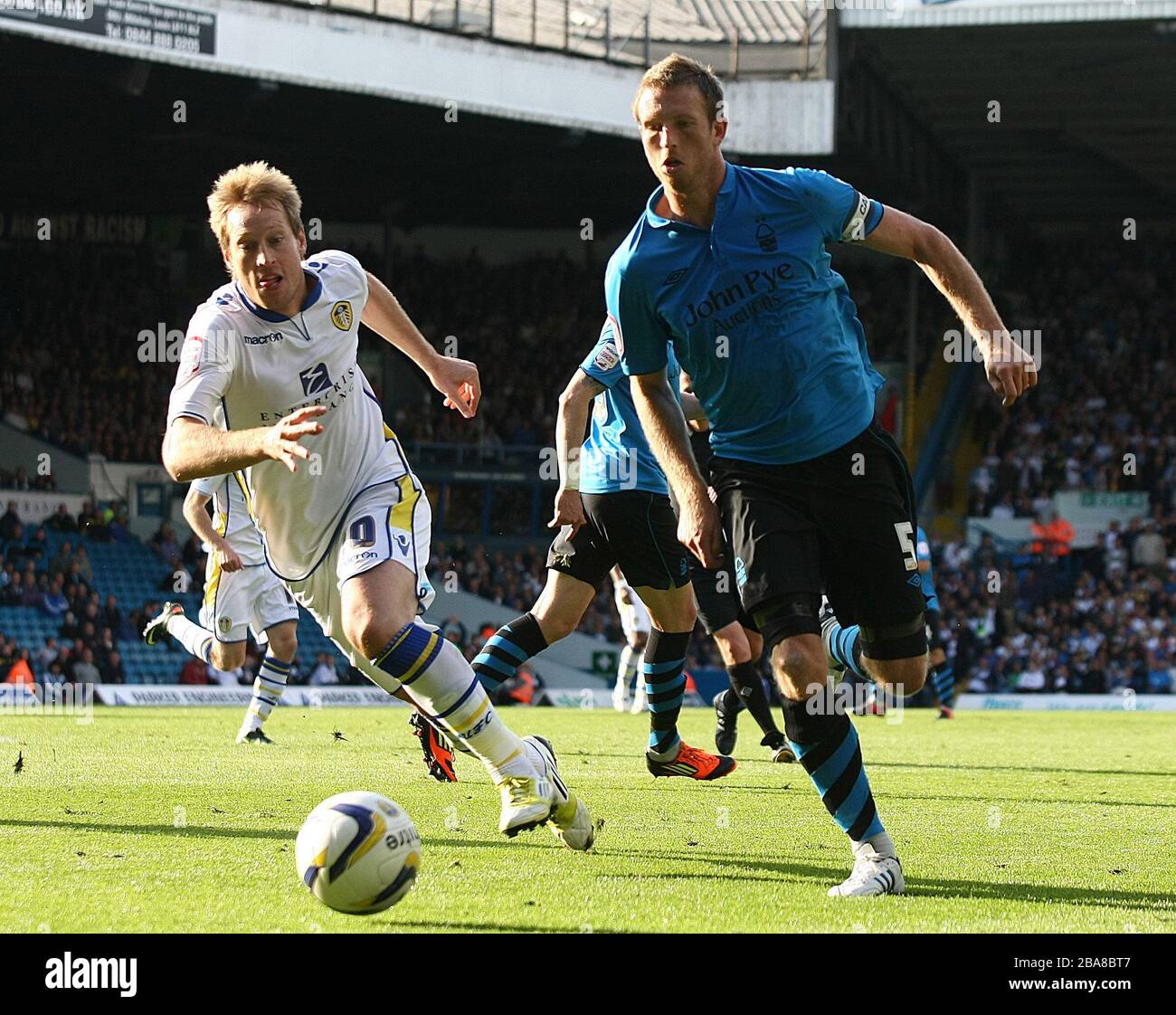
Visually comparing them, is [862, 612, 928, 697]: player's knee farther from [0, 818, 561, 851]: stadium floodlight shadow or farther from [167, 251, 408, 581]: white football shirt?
[167, 251, 408, 581]: white football shirt

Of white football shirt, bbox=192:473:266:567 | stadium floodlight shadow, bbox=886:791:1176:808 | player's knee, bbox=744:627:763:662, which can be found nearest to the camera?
stadium floodlight shadow, bbox=886:791:1176:808

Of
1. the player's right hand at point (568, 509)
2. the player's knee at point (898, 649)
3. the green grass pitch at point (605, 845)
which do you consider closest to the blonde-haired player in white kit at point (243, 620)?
the green grass pitch at point (605, 845)

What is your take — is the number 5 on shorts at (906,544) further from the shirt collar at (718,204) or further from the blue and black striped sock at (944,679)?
the blue and black striped sock at (944,679)

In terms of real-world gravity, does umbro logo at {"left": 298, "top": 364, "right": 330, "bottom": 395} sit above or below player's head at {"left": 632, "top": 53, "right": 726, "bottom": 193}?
below

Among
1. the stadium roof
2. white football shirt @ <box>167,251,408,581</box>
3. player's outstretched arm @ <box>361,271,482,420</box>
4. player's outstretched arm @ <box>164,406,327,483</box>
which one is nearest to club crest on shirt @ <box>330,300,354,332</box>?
white football shirt @ <box>167,251,408,581</box>

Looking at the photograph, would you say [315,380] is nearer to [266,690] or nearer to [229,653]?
[229,653]

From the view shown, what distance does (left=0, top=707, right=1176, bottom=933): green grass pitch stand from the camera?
478 cm

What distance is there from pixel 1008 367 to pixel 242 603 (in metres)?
8.31

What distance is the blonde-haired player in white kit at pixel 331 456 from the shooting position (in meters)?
5.73

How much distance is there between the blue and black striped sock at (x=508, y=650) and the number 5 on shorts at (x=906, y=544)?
323 centimetres

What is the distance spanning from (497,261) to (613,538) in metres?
30.6

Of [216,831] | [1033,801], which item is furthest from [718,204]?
[1033,801]
